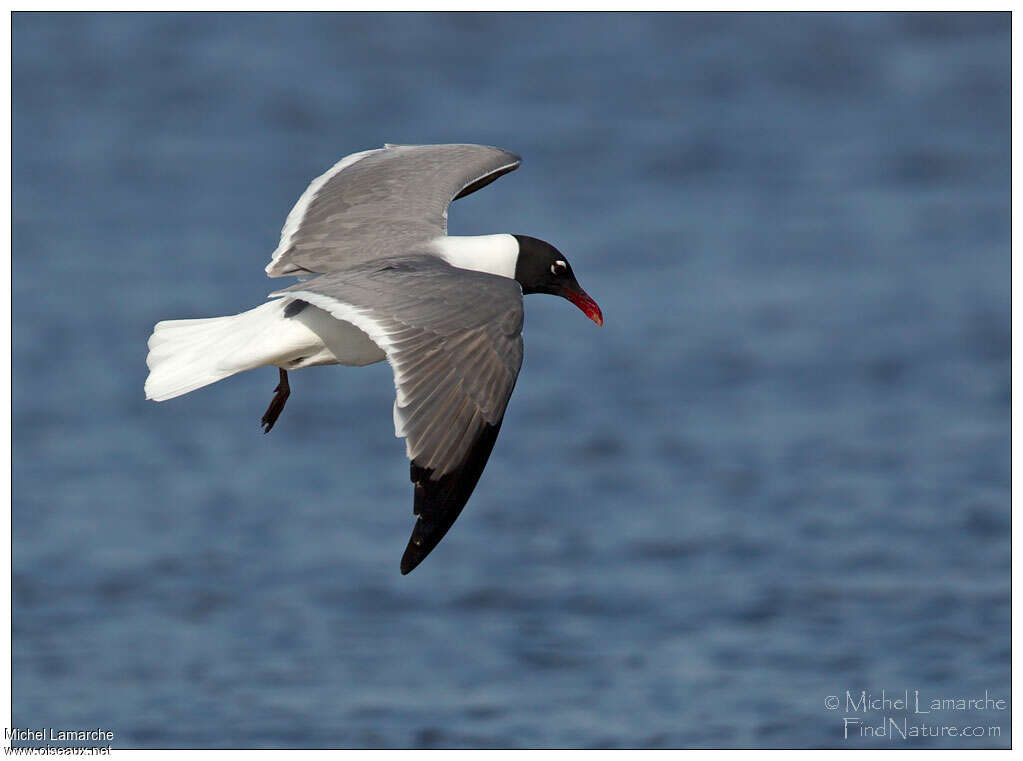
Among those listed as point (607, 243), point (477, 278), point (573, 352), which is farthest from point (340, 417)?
point (477, 278)

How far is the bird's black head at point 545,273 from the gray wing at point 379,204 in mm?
367

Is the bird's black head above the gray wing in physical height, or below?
below

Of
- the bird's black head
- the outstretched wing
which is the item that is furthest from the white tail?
the bird's black head

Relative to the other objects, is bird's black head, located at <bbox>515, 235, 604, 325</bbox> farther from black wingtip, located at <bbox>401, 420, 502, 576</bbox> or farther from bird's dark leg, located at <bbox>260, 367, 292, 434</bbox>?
black wingtip, located at <bbox>401, 420, 502, 576</bbox>

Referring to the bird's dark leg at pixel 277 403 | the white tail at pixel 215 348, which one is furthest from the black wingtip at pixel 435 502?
the bird's dark leg at pixel 277 403

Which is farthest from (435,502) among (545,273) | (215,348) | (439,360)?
(545,273)

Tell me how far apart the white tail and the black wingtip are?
110cm

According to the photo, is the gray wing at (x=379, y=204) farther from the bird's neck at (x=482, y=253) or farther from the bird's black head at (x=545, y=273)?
the bird's black head at (x=545, y=273)

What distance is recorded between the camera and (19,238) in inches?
615

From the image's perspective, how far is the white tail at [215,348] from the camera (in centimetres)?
582

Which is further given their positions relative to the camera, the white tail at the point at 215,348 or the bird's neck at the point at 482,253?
the bird's neck at the point at 482,253

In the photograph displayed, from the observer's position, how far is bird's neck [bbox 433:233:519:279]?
649 centimetres
